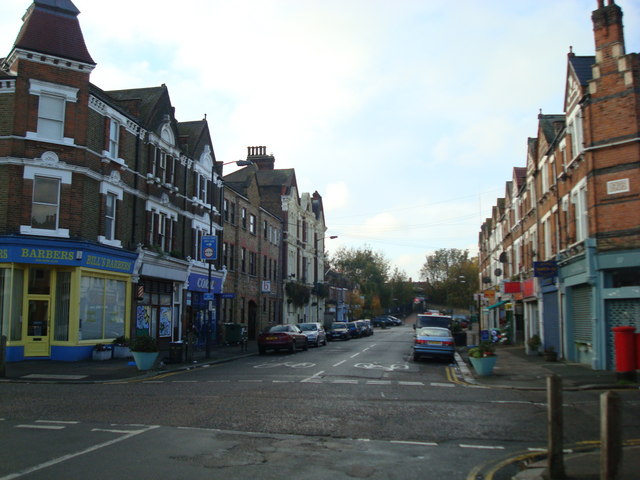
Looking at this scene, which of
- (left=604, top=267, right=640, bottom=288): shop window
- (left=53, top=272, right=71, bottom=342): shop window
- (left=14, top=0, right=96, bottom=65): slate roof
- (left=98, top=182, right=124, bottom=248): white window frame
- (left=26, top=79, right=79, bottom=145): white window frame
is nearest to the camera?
(left=604, top=267, right=640, bottom=288): shop window

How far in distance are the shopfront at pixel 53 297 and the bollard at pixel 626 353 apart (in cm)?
1906

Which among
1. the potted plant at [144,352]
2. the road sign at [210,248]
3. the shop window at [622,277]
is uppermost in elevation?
the road sign at [210,248]

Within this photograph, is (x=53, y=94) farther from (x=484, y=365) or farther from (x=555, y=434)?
(x=555, y=434)

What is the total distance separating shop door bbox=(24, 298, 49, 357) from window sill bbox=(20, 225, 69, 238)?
2.62m

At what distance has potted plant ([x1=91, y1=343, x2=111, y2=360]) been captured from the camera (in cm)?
2366

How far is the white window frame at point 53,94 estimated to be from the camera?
73.8ft

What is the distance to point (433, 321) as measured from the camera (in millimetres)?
30188

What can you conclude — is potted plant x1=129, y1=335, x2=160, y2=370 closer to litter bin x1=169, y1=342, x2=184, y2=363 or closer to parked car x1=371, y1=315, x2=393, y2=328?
litter bin x1=169, y1=342, x2=184, y2=363

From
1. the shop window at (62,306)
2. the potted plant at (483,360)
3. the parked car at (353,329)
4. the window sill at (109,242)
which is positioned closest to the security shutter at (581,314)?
the potted plant at (483,360)

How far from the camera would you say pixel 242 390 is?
14.5m

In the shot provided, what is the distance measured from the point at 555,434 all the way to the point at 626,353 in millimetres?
11013

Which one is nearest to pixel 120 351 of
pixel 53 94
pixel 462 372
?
pixel 53 94

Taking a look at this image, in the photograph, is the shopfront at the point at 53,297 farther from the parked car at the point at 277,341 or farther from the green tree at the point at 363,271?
the green tree at the point at 363,271

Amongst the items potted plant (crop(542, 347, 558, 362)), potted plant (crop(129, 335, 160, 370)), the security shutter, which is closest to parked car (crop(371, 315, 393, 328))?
potted plant (crop(542, 347, 558, 362))
